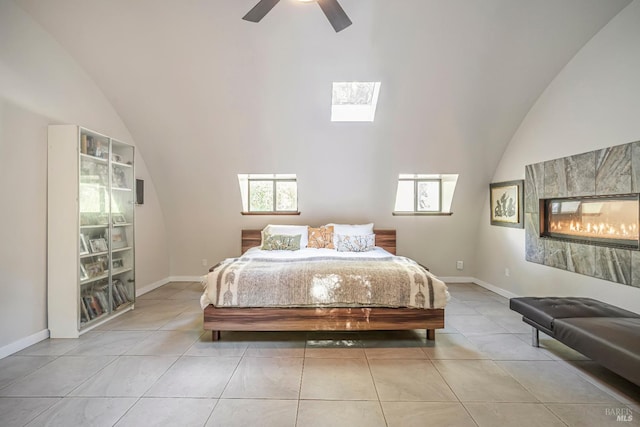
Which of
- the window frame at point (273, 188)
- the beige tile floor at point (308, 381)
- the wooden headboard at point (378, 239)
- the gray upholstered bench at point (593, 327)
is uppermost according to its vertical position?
the window frame at point (273, 188)

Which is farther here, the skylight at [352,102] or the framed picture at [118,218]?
the skylight at [352,102]

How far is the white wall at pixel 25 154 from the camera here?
8.21 ft

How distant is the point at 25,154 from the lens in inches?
105

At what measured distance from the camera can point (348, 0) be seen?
271 centimetres

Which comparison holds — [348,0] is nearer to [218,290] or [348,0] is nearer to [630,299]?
[218,290]

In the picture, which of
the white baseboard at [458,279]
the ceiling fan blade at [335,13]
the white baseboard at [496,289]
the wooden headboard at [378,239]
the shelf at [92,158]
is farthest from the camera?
the white baseboard at [458,279]

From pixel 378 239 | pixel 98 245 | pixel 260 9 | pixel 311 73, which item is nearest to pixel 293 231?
pixel 378 239

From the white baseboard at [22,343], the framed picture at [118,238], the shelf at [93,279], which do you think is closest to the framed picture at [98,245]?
the framed picture at [118,238]

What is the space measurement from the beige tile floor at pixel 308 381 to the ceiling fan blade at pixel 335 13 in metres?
2.70

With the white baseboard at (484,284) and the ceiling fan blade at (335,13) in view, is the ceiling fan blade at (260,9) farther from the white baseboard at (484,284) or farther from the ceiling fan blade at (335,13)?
the white baseboard at (484,284)

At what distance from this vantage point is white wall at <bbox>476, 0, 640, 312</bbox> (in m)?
2.58

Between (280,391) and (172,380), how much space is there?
2.71 ft

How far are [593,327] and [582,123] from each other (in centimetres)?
209

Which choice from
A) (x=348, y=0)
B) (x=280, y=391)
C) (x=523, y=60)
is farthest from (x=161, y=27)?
(x=523, y=60)
